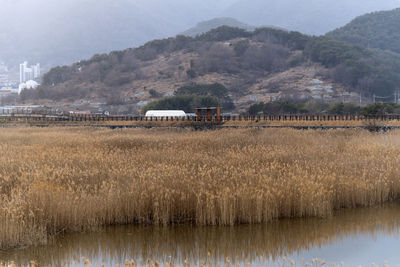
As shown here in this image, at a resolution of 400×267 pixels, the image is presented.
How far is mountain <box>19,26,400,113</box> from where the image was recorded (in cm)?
12275

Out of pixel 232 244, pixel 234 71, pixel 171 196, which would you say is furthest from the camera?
pixel 234 71

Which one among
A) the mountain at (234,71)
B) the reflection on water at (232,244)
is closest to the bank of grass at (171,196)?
the reflection on water at (232,244)

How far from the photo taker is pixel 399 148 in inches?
776

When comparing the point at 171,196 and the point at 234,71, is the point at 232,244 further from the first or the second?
the point at 234,71

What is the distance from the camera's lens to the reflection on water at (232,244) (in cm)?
933

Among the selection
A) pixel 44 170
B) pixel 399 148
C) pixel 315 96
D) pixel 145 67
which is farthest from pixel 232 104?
pixel 44 170

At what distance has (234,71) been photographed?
146 m

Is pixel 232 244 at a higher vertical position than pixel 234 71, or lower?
lower

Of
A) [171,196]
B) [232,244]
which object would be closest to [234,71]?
[171,196]

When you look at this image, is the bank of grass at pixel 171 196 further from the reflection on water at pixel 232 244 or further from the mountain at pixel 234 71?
the mountain at pixel 234 71

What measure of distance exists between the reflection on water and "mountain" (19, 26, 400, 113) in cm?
9635

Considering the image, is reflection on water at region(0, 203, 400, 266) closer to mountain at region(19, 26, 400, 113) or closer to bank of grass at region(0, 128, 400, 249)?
bank of grass at region(0, 128, 400, 249)

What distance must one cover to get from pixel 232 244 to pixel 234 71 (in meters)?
138

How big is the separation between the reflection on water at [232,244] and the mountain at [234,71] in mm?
96349
